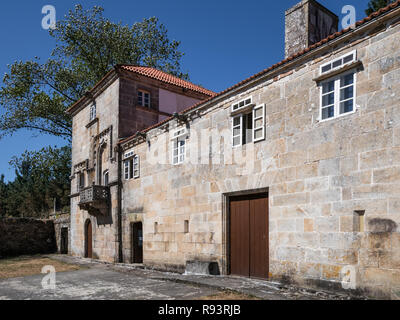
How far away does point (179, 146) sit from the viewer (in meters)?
12.8

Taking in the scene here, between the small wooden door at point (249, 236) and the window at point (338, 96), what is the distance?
2797 millimetres

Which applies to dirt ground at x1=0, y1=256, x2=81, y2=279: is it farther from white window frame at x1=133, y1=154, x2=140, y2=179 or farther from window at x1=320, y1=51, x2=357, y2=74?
window at x1=320, y1=51, x2=357, y2=74

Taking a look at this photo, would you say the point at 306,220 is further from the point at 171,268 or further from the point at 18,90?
the point at 18,90

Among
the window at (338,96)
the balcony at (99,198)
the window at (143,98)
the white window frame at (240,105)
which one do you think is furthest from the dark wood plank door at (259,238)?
the window at (143,98)

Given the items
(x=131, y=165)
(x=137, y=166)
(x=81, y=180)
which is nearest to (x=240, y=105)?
(x=137, y=166)

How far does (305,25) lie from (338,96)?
3.98 metres

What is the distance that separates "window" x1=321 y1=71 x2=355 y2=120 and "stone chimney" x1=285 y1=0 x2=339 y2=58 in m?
3.26

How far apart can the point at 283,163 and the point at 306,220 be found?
58.4 inches

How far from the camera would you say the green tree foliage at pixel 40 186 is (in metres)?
26.9

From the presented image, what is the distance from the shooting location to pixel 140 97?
58.5 feet

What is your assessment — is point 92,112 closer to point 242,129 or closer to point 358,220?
point 242,129

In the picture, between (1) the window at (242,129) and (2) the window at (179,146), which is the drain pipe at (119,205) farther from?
(1) the window at (242,129)

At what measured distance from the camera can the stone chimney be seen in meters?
10.7
